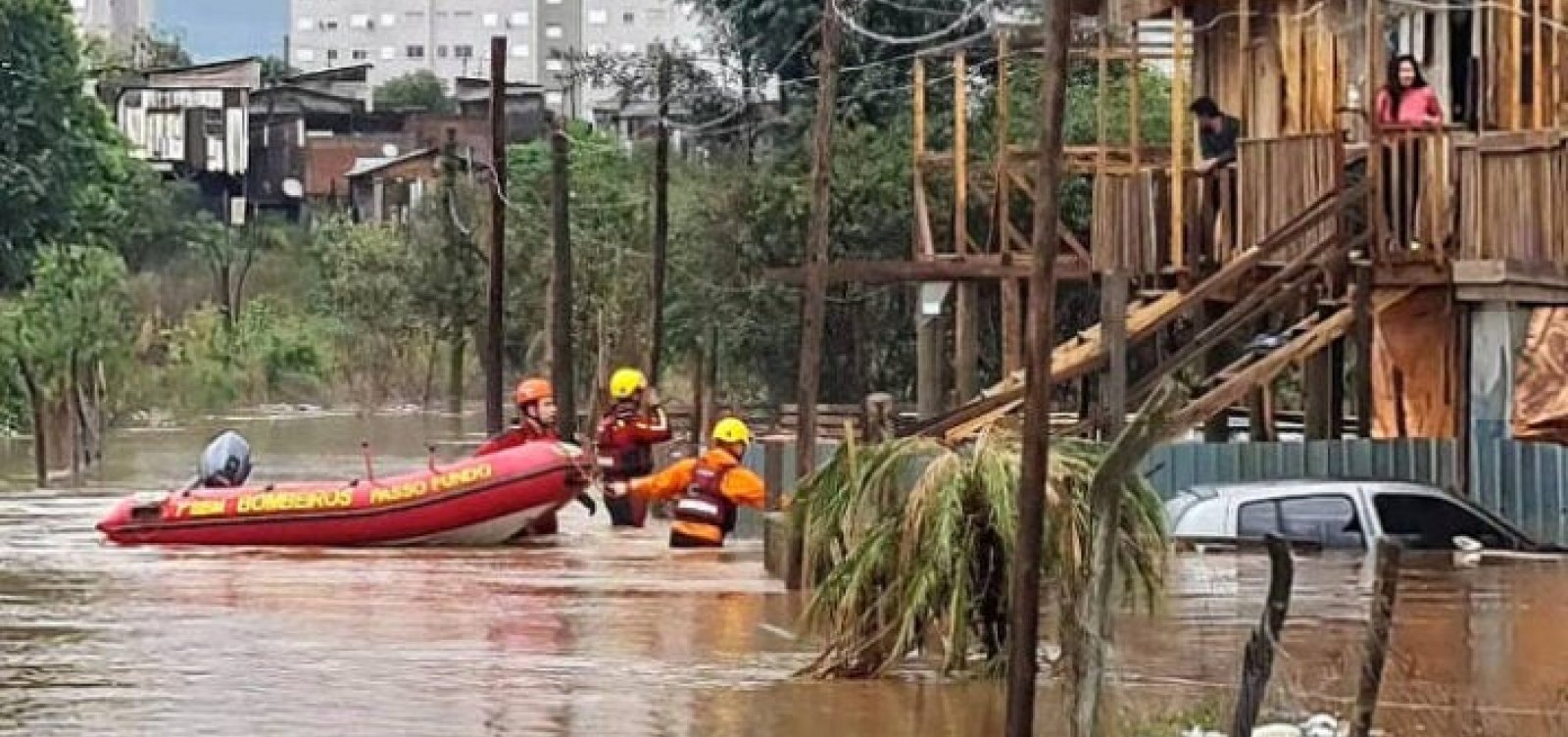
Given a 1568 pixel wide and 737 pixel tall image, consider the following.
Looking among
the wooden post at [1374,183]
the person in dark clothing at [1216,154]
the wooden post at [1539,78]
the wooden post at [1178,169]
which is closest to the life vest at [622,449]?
the wooden post at [1178,169]

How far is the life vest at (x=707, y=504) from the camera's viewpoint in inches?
1062

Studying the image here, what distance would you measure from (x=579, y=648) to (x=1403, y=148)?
9983mm

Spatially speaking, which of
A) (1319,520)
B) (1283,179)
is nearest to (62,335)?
(1283,179)

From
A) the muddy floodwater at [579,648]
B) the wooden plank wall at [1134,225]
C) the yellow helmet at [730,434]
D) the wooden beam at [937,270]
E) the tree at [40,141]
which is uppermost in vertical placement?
the tree at [40,141]

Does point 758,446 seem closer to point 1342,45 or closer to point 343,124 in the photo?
point 1342,45

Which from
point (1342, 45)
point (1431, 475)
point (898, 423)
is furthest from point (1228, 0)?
point (1431, 475)

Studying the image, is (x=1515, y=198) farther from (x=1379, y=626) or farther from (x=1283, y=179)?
(x=1379, y=626)

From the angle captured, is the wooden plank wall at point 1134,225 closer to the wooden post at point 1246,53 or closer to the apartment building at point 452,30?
the wooden post at point 1246,53

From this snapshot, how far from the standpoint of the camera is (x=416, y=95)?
10650cm

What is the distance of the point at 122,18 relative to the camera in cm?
16225

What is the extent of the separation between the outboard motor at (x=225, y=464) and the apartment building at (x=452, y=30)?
105598 mm

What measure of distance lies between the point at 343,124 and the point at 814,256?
2978 inches

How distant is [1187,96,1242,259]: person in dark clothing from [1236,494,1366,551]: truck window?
7.11 m

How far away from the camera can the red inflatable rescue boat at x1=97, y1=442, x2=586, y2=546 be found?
90.0 ft
